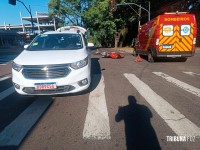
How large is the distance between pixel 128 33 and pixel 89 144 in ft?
149

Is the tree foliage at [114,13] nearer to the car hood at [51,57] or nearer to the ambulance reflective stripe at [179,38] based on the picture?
the ambulance reflective stripe at [179,38]

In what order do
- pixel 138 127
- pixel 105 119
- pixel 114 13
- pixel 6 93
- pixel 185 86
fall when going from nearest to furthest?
pixel 138 127 < pixel 105 119 < pixel 6 93 < pixel 185 86 < pixel 114 13

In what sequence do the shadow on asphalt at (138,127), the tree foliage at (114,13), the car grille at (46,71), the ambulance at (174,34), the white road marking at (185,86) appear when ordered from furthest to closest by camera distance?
the tree foliage at (114,13) → the ambulance at (174,34) → the white road marking at (185,86) → the car grille at (46,71) → the shadow on asphalt at (138,127)

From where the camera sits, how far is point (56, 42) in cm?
711

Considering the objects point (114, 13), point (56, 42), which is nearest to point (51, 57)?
point (56, 42)

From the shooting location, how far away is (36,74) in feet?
17.3

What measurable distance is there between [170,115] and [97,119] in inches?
62.9

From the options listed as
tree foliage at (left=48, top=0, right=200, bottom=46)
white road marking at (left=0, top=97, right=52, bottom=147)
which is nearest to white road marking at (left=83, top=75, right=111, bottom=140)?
white road marking at (left=0, top=97, right=52, bottom=147)

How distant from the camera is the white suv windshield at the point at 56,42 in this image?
679cm

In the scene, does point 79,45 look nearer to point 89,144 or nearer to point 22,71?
point 22,71

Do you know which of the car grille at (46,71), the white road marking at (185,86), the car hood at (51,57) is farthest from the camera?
the white road marking at (185,86)

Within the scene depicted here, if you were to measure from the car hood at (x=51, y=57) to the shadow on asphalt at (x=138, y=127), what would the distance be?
1.80 metres

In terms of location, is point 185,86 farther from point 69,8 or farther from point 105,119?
point 69,8

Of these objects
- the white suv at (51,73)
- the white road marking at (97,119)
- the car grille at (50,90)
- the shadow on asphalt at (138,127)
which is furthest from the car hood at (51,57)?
→ the shadow on asphalt at (138,127)
